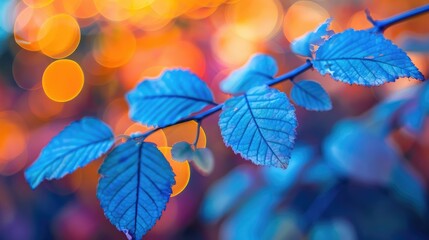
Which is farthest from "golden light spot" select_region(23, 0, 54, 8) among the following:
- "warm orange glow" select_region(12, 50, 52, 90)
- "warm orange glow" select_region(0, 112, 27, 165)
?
"warm orange glow" select_region(0, 112, 27, 165)

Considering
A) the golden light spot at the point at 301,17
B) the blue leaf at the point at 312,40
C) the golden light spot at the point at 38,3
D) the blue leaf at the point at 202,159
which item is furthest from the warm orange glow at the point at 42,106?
the blue leaf at the point at 312,40

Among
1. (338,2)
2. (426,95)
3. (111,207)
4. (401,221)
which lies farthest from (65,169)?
(338,2)

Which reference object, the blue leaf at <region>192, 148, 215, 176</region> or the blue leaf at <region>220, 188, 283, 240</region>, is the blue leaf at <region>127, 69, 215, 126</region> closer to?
the blue leaf at <region>192, 148, 215, 176</region>

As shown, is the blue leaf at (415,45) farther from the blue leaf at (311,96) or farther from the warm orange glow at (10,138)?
the warm orange glow at (10,138)

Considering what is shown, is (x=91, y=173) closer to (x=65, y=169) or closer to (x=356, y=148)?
(x=356, y=148)

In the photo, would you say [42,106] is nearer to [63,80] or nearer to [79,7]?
[63,80]

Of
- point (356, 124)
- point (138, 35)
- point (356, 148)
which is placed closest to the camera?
point (356, 148)

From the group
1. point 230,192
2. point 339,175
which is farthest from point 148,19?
point 339,175
